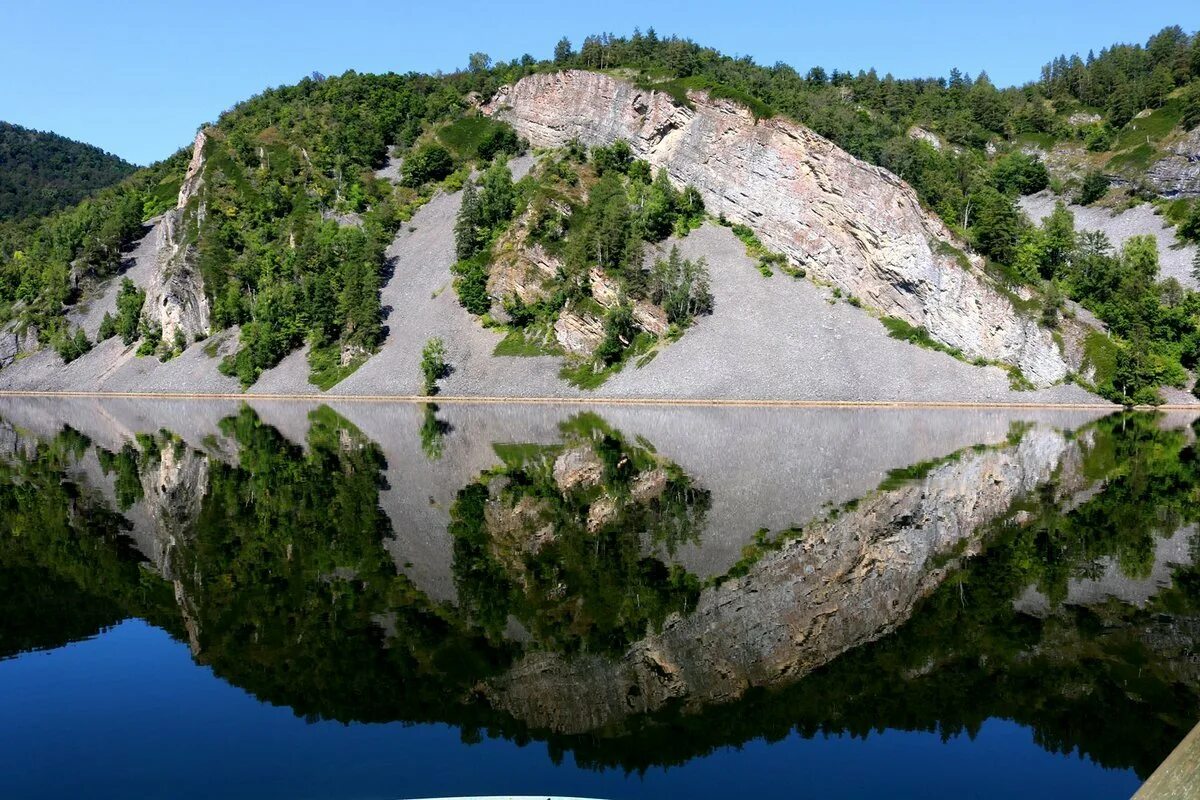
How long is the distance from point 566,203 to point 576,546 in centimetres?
9123

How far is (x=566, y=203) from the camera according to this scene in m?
109

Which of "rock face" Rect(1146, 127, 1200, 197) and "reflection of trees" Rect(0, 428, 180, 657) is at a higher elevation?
"rock face" Rect(1146, 127, 1200, 197)

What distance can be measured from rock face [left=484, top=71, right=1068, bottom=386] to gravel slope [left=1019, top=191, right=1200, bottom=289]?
950 inches

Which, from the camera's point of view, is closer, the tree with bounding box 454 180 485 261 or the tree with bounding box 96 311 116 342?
the tree with bounding box 454 180 485 261

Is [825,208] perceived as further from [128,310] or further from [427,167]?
[128,310]

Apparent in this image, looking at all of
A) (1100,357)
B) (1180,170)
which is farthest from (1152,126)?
(1100,357)

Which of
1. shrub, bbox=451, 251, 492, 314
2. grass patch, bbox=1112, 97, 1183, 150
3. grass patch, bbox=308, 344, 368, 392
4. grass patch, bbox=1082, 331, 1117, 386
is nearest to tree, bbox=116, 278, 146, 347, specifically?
grass patch, bbox=308, 344, 368, 392

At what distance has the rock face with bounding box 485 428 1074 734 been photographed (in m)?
13.4

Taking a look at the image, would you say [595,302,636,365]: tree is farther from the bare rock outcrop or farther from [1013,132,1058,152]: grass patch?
[1013,132,1058,152]: grass patch

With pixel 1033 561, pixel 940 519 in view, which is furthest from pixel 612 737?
pixel 940 519

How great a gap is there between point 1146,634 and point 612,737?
10.7m

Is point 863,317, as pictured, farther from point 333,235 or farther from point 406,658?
point 406,658

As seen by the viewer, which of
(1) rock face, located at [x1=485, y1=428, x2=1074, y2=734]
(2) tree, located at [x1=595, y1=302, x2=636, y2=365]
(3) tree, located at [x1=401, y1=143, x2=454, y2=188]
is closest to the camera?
(1) rock face, located at [x1=485, y1=428, x2=1074, y2=734]

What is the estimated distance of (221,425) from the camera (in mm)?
61219
